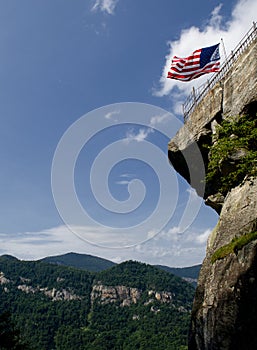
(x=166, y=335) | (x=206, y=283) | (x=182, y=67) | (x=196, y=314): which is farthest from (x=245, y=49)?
(x=166, y=335)

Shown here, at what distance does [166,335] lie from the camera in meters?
197

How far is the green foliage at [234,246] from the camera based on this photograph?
48.0 ft

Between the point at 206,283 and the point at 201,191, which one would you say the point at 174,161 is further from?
the point at 206,283

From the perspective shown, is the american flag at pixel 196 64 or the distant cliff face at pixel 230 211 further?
the american flag at pixel 196 64

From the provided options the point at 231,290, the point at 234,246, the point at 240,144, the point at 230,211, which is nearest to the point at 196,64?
the point at 240,144

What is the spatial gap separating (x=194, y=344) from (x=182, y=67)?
18822 mm

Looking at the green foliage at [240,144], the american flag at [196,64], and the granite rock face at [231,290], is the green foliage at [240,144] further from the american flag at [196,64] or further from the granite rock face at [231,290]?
the american flag at [196,64]

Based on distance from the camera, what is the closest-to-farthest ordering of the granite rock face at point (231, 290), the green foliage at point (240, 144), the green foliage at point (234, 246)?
the granite rock face at point (231, 290), the green foliage at point (234, 246), the green foliage at point (240, 144)

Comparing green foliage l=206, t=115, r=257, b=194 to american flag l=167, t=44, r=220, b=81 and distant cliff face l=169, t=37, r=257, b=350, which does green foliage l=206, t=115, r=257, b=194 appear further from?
american flag l=167, t=44, r=220, b=81

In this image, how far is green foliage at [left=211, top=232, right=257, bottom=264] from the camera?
1464cm

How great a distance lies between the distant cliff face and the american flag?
1620 mm

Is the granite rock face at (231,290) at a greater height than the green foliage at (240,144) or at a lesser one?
lesser

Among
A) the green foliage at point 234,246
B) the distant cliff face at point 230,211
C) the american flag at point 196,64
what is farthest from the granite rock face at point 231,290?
the american flag at point 196,64

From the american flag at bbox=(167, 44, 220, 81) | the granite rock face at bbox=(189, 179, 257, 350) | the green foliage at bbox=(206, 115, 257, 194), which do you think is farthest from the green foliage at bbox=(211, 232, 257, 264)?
the american flag at bbox=(167, 44, 220, 81)
